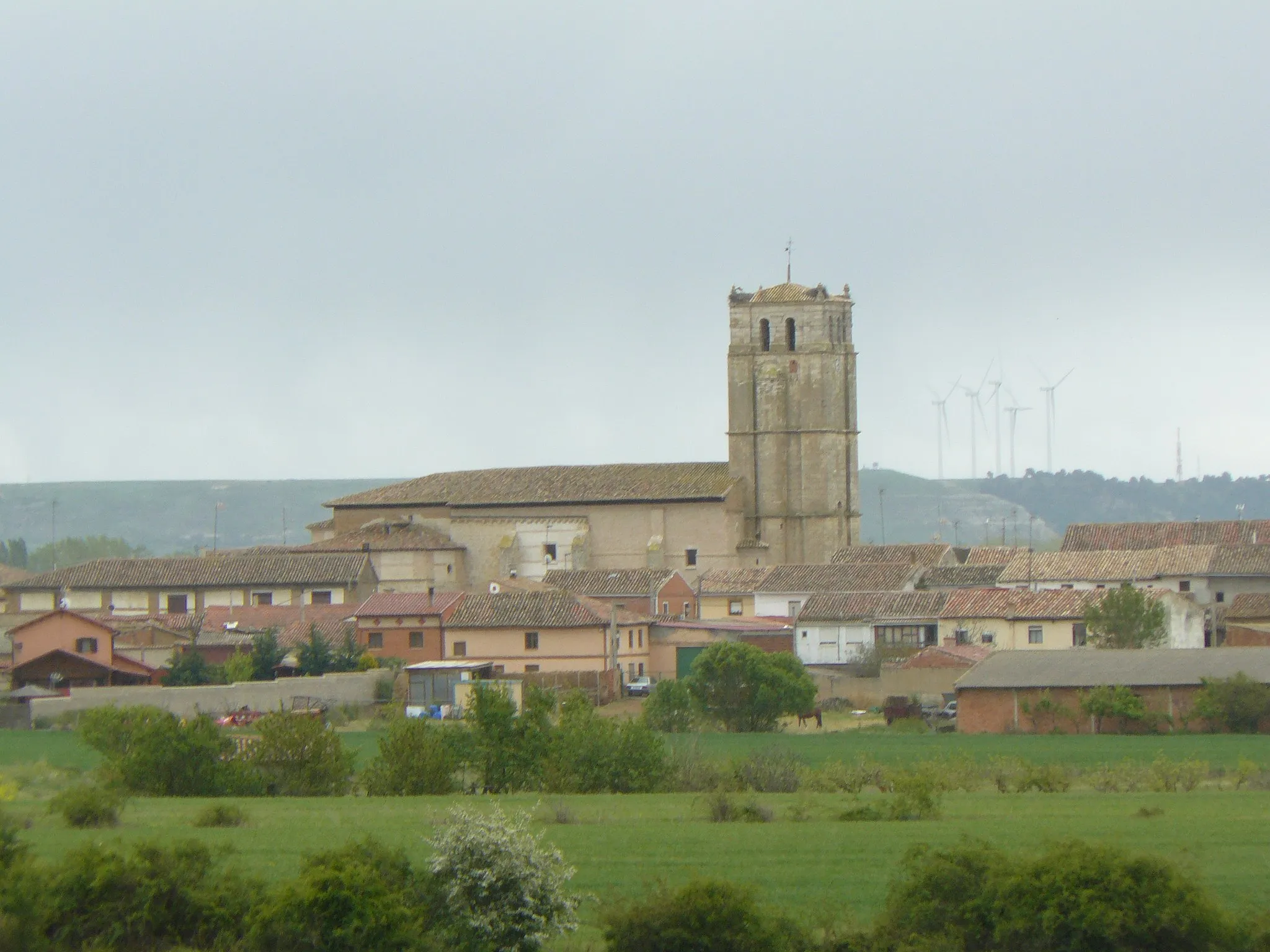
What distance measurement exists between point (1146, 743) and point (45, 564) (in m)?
127

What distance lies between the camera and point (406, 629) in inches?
2240

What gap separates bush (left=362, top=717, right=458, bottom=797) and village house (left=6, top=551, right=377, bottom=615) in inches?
1534

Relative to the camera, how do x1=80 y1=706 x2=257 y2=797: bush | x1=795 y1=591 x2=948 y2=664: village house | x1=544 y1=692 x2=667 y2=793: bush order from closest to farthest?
x1=80 y1=706 x2=257 y2=797: bush < x1=544 y1=692 x2=667 y2=793: bush < x1=795 y1=591 x2=948 y2=664: village house

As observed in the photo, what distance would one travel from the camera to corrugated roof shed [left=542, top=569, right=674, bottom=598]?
211 feet

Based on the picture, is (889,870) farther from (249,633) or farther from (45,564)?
(45,564)

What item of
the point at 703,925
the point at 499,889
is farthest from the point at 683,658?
the point at 703,925

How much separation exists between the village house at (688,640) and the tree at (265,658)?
9986 millimetres

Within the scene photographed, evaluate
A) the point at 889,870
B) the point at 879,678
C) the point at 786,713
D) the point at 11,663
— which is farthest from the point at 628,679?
the point at 889,870

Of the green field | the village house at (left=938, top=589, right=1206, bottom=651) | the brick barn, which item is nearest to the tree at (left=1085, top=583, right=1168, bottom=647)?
the village house at (left=938, top=589, right=1206, bottom=651)

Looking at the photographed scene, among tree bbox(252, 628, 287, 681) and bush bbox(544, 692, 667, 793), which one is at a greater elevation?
tree bbox(252, 628, 287, 681)

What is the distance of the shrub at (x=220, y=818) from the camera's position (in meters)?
23.0

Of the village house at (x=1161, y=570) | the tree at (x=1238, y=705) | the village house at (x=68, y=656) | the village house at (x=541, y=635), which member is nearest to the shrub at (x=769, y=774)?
the tree at (x=1238, y=705)

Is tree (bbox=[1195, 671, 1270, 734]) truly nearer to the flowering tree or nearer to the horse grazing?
the horse grazing

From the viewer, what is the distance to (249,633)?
2336 inches
